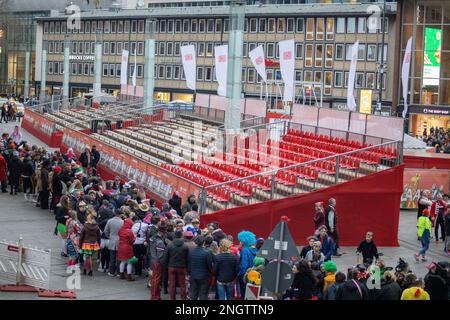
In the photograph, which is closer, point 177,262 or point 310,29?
point 177,262

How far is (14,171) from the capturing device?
32.6 metres

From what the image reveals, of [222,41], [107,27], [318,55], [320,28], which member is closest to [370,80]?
[318,55]

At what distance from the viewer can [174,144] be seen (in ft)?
132

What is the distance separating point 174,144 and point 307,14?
2079 inches

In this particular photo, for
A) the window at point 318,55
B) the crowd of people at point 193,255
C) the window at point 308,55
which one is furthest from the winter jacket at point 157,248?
the window at point 308,55

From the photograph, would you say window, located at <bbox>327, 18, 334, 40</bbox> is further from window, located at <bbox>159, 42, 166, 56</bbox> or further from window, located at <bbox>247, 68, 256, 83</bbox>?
window, located at <bbox>159, 42, 166, 56</bbox>

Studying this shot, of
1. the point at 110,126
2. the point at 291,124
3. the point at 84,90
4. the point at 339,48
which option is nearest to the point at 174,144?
the point at 291,124

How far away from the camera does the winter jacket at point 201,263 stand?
17.1 metres

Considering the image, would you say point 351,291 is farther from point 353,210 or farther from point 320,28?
point 320,28

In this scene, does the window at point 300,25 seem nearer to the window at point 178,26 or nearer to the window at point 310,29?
the window at point 310,29

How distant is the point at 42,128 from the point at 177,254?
3943 centimetres

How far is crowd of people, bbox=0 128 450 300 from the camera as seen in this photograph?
15586 millimetres

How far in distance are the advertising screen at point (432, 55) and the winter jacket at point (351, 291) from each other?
5868 centimetres
